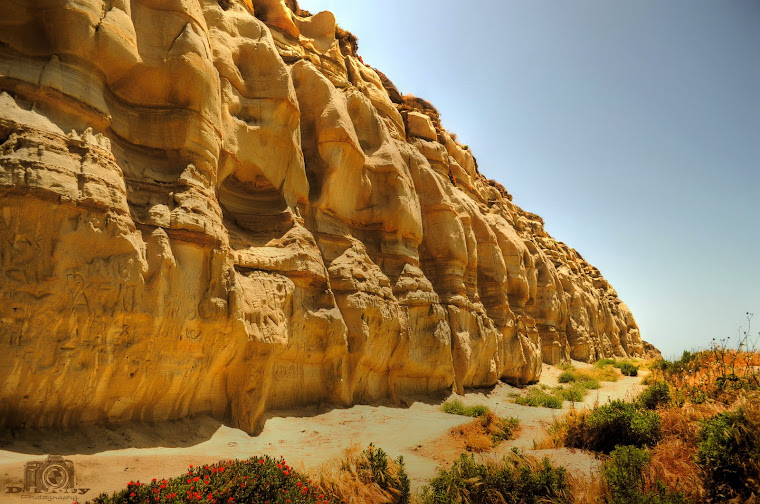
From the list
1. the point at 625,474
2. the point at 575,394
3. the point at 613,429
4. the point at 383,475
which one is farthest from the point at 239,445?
the point at 575,394

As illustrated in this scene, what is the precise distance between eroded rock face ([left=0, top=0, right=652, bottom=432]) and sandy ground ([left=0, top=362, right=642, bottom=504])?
346 millimetres

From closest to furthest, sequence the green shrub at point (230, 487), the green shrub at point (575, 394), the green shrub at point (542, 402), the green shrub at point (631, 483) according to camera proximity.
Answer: the green shrub at point (230, 487) < the green shrub at point (631, 483) < the green shrub at point (542, 402) < the green shrub at point (575, 394)

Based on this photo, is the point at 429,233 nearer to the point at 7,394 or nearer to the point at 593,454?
the point at 593,454

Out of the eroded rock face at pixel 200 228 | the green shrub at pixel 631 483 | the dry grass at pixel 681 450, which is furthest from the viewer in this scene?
the eroded rock face at pixel 200 228

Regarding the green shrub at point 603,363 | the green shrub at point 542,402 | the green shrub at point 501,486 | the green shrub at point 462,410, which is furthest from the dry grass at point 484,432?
the green shrub at point 603,363

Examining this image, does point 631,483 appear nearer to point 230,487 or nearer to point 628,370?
point 230,487

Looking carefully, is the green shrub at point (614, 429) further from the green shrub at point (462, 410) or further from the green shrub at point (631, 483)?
the green shrub at point (462, 410)

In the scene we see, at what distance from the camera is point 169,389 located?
6992 mm

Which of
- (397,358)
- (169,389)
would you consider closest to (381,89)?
(397,358)

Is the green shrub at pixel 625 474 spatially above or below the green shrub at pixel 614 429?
below

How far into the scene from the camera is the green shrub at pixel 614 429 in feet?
23.0

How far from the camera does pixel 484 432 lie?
31.2 feet

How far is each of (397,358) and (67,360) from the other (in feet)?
29.5

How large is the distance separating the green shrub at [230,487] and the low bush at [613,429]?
4617mm
